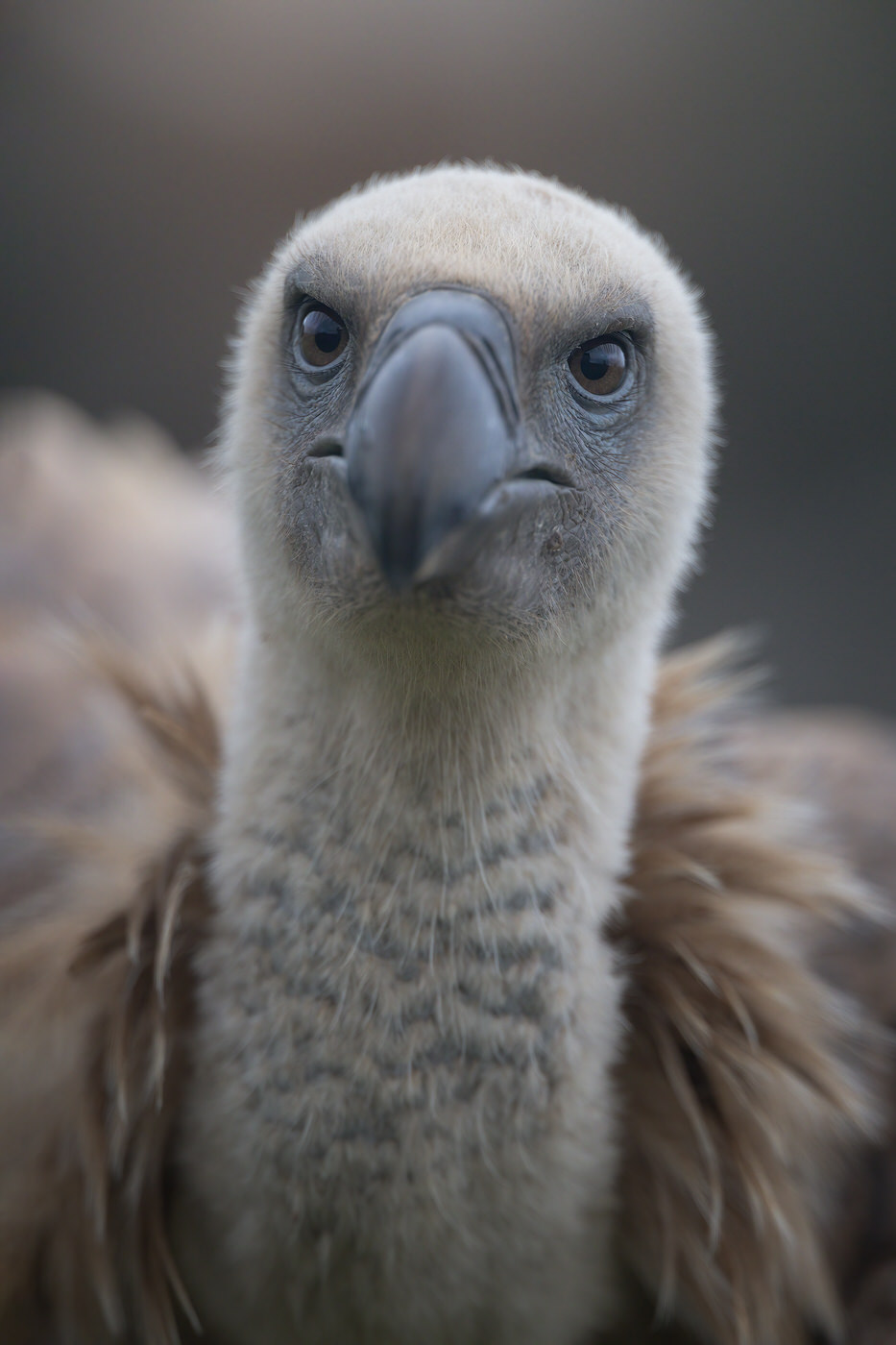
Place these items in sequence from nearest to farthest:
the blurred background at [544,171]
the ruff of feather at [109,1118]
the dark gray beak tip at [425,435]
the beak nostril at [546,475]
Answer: the dark gray beak tip at [425,435] → the beak nostril at [546,475] → the ruff of feather at [109,1118] → the blurred background at [544,171]

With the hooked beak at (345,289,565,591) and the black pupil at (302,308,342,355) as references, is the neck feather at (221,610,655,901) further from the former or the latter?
the black pupil at (302,308,342,355)

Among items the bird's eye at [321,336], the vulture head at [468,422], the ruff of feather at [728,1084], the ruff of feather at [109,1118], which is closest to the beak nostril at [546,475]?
the vulture head at [468,422]

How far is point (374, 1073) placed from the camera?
166 cm

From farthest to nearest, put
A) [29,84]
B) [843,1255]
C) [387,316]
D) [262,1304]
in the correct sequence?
[29,84] → [843,1255] → [262,1304] → [387,316]

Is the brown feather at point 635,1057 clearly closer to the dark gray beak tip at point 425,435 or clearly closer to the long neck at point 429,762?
the long neck at point 429,762

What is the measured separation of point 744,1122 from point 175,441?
→ 4.97 meters

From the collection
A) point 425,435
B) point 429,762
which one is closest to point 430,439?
point 425,435

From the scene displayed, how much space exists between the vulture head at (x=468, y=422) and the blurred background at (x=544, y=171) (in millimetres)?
4224

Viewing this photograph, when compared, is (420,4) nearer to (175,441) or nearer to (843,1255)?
(175,441)

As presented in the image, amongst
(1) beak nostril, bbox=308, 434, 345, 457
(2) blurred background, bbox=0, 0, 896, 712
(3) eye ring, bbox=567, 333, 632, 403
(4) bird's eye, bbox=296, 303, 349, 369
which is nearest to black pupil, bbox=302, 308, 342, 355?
(4) bird's eye, bbox=296, 303, 349, 369

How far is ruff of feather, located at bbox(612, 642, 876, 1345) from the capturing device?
1924 mm

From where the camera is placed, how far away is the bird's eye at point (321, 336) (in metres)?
1.69

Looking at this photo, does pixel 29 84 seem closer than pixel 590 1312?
No

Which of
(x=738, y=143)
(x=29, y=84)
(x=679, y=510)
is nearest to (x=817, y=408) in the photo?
(x=738, y=143)
